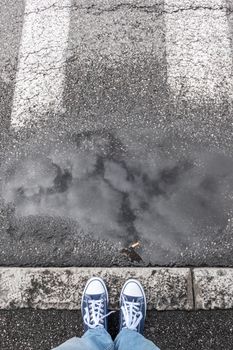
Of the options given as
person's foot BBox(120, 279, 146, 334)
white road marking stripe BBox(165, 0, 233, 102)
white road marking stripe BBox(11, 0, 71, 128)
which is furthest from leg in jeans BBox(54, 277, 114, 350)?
white road marking stripe BBox(165, 0, 233, 102)

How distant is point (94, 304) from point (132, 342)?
349mm

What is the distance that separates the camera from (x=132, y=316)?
9.94 feet

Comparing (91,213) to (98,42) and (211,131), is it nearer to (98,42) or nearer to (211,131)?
(211,131)

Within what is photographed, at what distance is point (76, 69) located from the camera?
12.4 feet

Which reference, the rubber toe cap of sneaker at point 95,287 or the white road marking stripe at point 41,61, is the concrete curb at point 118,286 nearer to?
the rubber toe cap of sneaker at point 95,287

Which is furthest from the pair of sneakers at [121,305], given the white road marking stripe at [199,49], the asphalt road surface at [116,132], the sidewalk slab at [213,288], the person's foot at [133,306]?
the white road marking stripe at [199,49]

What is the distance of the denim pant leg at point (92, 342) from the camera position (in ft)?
9.12

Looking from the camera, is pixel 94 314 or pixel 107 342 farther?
pixel 94 314

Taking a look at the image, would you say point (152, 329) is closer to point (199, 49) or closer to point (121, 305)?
point (121, 305)

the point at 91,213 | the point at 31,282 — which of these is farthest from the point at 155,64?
the point at 31,282

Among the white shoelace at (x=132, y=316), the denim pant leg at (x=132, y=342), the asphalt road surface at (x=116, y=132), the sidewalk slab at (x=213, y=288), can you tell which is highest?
the asphalt road surface at (x=116, y=132)

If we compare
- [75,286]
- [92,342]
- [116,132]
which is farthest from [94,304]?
[116,132]

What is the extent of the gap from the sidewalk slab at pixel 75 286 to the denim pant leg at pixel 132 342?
0.79 feet

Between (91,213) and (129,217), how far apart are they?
255mm
